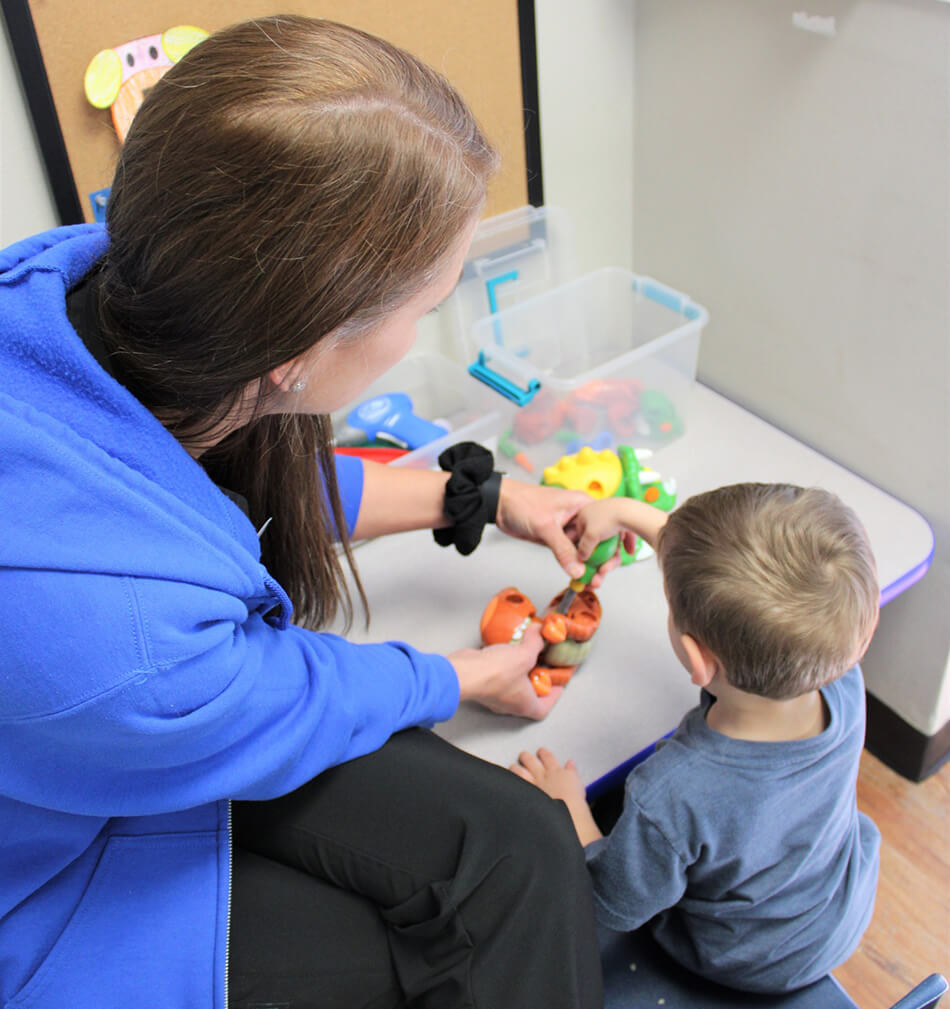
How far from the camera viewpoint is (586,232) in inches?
55.3

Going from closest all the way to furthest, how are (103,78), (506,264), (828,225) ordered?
(103,78) < (828,225) < (506,264)

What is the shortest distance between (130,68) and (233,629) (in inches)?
27.2

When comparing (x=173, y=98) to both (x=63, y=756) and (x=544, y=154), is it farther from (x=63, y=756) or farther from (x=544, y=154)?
(x=544, y=154)

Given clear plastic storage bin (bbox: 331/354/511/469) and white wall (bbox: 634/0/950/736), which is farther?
clear plastic storage bin (bbox: 331/354/511/469)

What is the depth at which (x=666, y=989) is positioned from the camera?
0.81 meters

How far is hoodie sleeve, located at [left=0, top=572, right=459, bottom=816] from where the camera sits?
0.52 meters

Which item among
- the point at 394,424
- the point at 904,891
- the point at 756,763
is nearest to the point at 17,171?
the point at 394,424

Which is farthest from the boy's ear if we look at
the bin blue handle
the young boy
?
the bin blue handle

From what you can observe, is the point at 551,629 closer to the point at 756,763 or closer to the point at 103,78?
the point at 756,763

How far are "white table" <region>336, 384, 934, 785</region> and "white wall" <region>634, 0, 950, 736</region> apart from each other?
Result: 0.05 metres

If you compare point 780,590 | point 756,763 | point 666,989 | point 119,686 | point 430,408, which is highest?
point 119,686

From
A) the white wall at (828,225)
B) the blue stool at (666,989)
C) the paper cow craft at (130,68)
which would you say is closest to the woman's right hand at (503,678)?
the blue stool at (666,989)

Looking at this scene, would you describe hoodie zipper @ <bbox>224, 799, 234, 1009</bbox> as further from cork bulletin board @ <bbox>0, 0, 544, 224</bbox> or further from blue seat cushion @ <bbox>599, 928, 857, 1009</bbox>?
cork bulletin board @ <bbox>0, 0, 544, 224</bbox>

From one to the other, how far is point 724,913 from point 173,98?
76 centimetres
